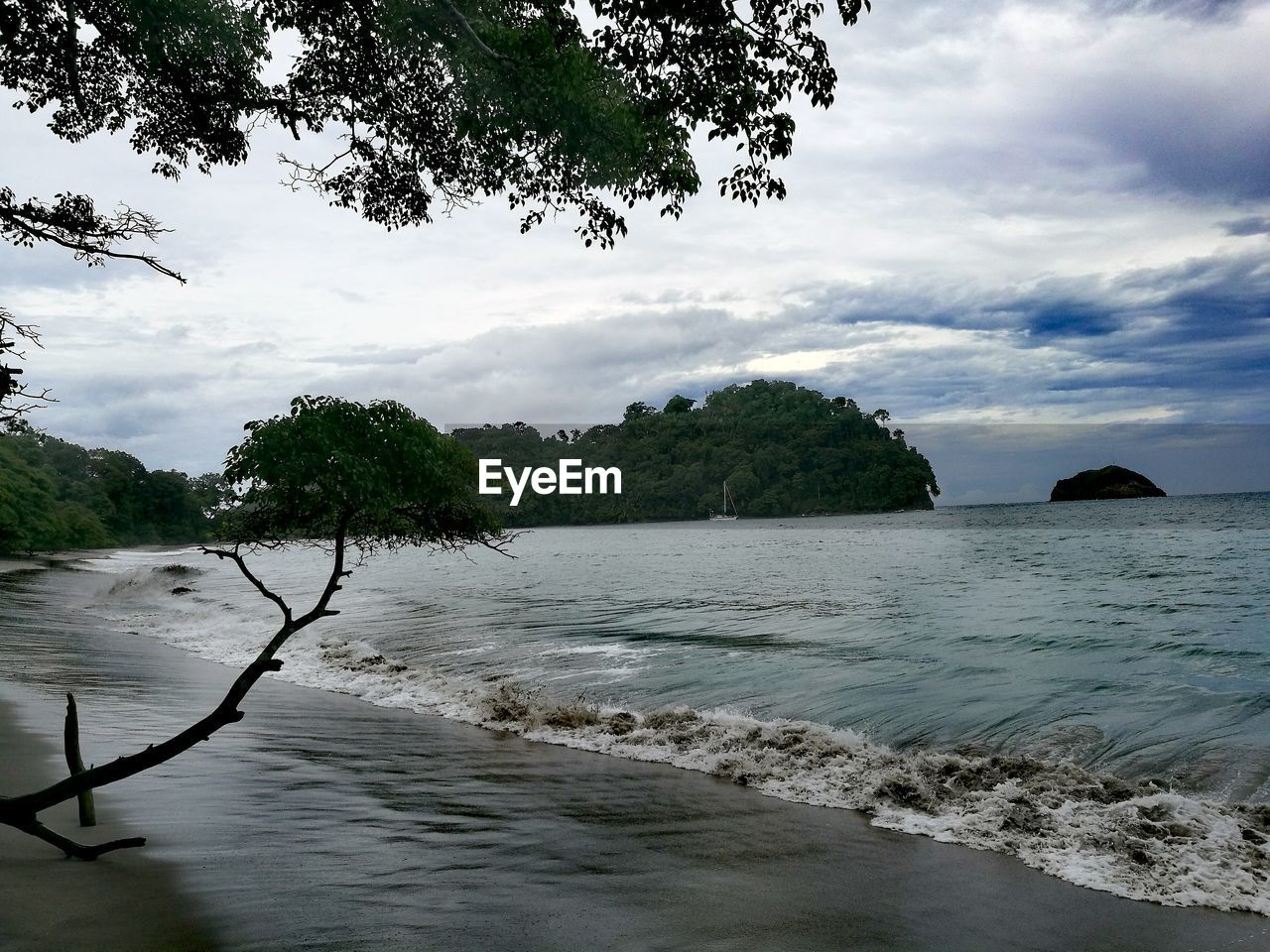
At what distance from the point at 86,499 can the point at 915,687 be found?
402 ft

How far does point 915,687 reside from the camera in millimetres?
13461

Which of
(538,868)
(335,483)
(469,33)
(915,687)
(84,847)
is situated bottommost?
(915,687)

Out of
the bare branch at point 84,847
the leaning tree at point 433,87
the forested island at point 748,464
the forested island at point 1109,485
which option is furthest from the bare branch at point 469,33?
the forested island at point 1109,485

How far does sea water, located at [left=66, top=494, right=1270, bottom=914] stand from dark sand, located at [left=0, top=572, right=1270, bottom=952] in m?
0.83

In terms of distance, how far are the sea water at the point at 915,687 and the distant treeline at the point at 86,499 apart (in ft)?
147

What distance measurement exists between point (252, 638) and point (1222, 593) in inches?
1210

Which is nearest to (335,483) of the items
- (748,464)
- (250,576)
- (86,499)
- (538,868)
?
(250,576)

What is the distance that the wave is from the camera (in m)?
6.32

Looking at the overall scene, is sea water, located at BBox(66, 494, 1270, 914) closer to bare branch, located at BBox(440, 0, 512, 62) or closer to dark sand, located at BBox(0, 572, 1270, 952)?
dark sand, located at BBox(0, 572, 1270, 952)

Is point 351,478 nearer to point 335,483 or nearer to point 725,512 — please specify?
point 335,483

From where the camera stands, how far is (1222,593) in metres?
26.6

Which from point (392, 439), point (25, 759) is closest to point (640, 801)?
point (392, 439)

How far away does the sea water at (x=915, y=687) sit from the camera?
730 cm

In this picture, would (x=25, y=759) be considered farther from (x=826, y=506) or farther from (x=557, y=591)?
(x=826, y=506)
